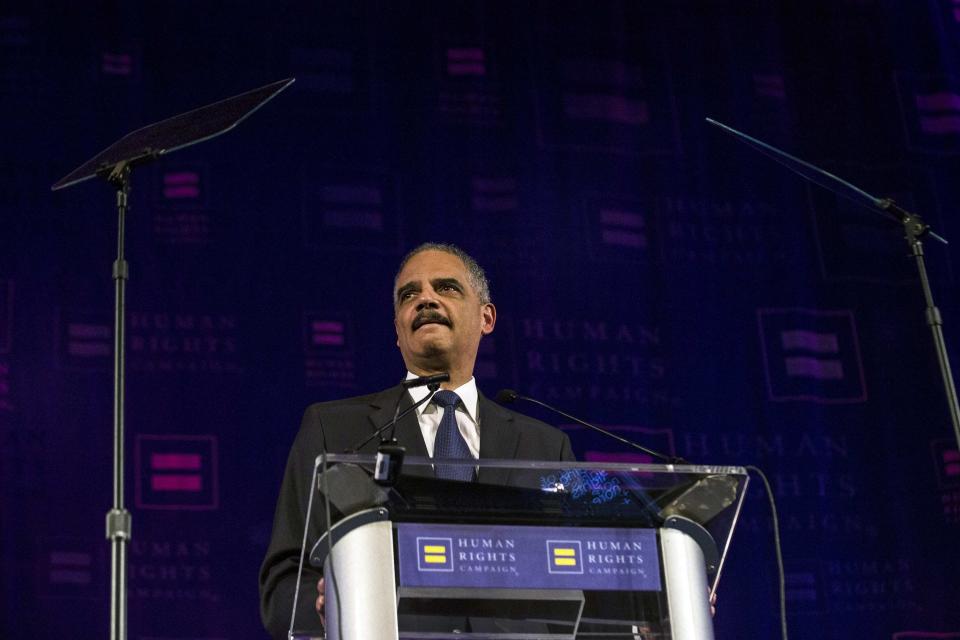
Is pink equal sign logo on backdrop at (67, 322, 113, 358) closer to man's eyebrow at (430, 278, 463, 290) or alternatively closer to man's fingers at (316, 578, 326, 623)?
man's eyebrow at (430, 278, 463, 290)

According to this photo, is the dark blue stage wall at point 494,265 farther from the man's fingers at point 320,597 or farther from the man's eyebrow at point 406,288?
the man's fingers at point 320,597

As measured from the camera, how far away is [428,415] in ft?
8.60

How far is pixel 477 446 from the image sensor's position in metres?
2.63

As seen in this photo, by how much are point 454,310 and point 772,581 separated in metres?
1.24

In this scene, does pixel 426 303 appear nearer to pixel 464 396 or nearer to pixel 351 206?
pixel 464 396

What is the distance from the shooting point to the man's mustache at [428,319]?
9.26ft

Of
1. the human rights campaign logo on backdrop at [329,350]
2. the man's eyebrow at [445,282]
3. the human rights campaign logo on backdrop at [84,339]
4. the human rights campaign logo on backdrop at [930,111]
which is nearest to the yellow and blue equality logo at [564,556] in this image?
the man's eyebrow at [445,282]

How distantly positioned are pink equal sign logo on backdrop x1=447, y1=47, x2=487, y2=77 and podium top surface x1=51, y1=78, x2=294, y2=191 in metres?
1.58

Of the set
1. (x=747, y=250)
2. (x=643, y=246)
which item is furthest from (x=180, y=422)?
(x=747, y=250)

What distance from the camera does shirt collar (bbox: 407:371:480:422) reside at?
2.63 metres

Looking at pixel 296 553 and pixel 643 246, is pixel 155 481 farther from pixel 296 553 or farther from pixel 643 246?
pixel 643 246

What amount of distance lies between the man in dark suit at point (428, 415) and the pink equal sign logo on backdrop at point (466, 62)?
970mm

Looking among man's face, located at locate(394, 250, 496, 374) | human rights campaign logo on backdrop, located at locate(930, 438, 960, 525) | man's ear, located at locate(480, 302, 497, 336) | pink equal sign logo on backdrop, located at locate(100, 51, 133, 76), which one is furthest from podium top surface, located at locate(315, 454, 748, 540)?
pink equal sign logo on backdrop, located at locate(100, 51, 133, 76)

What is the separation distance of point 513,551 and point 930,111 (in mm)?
2970
